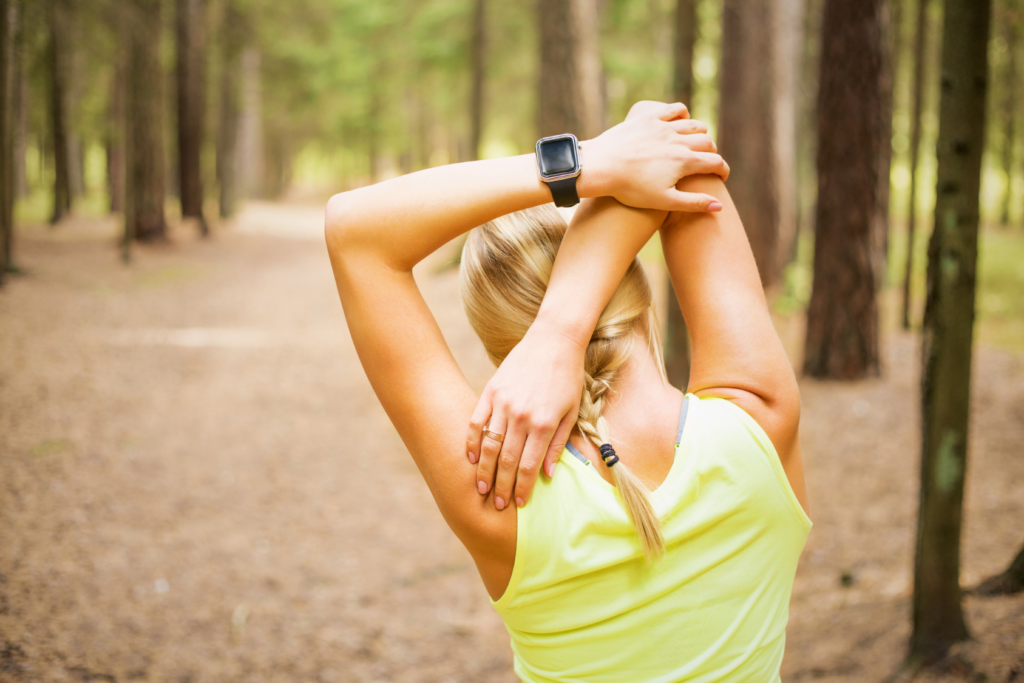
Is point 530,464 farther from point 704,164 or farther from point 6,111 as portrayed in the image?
point 6,111

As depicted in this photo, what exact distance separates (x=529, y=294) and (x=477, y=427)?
13.4 inches

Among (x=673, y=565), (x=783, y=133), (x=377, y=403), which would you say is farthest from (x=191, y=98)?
(x=673, y=565)

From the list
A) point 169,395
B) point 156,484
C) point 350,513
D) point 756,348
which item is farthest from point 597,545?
point 169,395

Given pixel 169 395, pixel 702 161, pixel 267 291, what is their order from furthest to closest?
pixel 267 291 → pixel 169 395 → pixel 702 161

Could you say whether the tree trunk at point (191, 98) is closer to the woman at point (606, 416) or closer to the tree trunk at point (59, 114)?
the tree trunk at point (59, 114)

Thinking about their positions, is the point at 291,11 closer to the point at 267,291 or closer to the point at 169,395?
the point at 267,291

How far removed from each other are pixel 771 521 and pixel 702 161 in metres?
0.74

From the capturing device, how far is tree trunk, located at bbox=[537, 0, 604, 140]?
9.62 metres

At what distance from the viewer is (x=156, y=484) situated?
5.58m

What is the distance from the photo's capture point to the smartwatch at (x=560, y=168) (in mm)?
1357

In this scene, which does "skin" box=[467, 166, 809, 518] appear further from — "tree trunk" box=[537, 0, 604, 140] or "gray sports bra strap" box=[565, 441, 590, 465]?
"tree trunk" box=[537, 0, 604, 140]

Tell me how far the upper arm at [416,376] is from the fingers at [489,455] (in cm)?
2

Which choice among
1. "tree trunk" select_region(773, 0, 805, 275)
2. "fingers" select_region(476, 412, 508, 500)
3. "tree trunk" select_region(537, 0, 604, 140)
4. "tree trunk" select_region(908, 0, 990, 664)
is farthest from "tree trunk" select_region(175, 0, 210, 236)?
"fingers" select_region(476, 412, 508, 500)

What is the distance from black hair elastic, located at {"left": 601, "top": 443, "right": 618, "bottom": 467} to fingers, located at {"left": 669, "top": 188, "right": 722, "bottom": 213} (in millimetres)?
499
